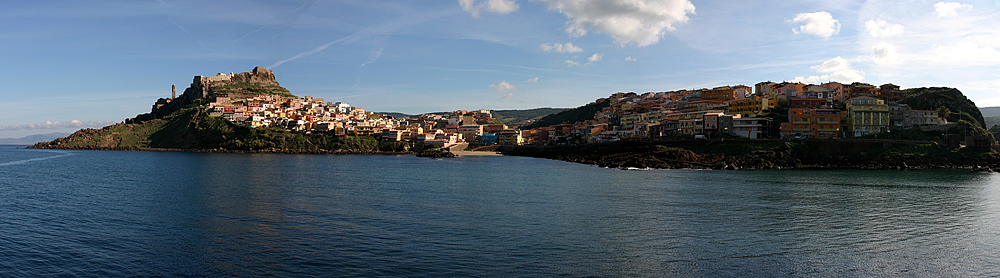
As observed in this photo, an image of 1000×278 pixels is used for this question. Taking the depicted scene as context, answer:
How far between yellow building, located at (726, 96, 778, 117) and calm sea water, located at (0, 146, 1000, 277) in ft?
170

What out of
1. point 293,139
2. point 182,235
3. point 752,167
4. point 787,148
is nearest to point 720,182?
point 752,167

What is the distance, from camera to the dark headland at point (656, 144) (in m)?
61.2

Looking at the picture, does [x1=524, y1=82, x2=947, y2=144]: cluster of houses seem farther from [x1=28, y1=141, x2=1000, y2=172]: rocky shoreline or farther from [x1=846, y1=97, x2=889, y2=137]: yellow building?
[x1=28, y1=141, x2=1000, y2=172]: rocky shoreline

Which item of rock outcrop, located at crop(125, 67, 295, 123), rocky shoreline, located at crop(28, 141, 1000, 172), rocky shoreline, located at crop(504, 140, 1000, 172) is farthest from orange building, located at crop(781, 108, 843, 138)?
rock outcrop, located at crop(125, 67, 295, 123)

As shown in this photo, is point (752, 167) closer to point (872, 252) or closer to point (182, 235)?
point (872, 252)

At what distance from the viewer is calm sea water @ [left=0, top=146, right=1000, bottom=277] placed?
571 inches

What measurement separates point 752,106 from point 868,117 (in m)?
16.8

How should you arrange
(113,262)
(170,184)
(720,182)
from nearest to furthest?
(113,262), (170,184), (720,182)

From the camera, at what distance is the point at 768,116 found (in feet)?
263

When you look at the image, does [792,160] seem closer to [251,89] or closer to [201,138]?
[201,138]

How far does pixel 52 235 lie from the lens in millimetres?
18422

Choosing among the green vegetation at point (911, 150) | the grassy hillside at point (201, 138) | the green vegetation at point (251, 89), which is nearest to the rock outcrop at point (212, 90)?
the green vegetation at point (251, 89)

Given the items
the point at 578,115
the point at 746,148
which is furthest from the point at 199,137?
the point at 746,148

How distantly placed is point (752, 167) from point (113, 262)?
204 ft
